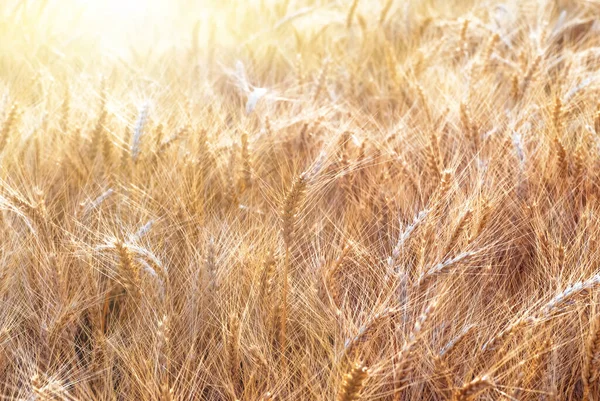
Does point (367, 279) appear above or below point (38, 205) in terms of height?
below

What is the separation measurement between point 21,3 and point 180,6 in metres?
0.87

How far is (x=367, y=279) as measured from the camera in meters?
1.09

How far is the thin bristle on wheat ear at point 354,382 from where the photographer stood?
2.06 feet

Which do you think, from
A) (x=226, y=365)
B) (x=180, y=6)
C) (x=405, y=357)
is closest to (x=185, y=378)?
(x=226, y=365)

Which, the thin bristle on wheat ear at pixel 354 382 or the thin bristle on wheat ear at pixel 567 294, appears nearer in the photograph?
the thin bristle on wheat ear at pixel 354 382

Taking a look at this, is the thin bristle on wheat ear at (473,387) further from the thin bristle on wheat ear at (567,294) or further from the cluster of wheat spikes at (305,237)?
the thin bristle on wheat ear at (567,294)

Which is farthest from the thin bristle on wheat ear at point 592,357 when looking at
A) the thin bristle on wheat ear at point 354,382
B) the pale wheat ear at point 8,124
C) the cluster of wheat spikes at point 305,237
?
the pale wheat ear at point 8,124

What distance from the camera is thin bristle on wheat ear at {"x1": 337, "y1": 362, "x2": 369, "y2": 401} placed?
0.63 metres

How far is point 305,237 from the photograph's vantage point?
1.20m

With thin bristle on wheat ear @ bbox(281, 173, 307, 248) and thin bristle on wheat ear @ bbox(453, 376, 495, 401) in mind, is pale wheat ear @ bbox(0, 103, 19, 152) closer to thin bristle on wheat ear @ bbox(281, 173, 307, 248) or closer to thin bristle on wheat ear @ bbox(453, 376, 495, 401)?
thin bristle on wheat ear @ bbox(281, 173, 307, 248)

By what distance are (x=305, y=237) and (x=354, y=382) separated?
1.90 feet

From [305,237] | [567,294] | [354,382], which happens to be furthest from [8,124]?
[567,294]

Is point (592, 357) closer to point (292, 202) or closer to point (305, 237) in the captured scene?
point (292, 202)

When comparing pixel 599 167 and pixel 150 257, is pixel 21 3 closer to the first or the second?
pixel 150 257
